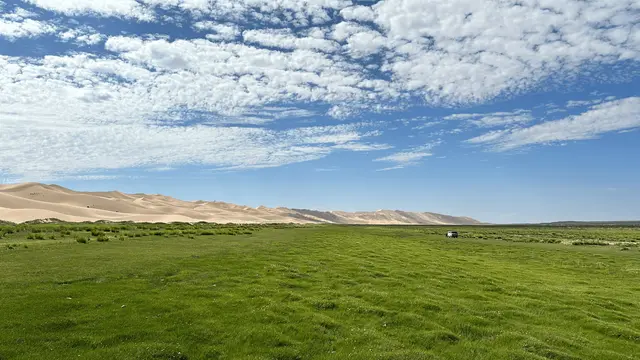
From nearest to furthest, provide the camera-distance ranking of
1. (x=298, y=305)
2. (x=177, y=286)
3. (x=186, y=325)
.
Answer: (x=186, y=325) < (x=298, y=305) < (x=177, y=286)

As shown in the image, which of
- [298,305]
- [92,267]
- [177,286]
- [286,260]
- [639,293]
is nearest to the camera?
[298,305]

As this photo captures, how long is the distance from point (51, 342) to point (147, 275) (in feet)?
33.8

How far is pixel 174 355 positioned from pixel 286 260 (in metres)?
21.2

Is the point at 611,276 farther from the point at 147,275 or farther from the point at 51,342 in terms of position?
the point at 51,342

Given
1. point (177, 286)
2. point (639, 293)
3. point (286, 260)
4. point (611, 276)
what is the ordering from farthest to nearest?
1. point (611, 276)
2. point (286, 260)
3. point (639, 293)
4. point (177, 286)

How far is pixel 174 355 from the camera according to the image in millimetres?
13125

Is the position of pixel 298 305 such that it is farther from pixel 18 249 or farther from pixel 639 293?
pixel 18 249

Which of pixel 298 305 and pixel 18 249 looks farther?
pixel 18 249

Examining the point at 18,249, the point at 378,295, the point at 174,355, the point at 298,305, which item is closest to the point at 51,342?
the point at 174,355

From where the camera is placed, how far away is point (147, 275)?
23594mm

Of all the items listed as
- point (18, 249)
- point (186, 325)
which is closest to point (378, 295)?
point (186, 325)

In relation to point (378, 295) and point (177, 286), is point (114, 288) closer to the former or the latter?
point (177, 286)

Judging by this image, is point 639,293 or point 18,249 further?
point 18,249

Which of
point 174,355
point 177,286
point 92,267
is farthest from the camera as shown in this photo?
point 92,267
